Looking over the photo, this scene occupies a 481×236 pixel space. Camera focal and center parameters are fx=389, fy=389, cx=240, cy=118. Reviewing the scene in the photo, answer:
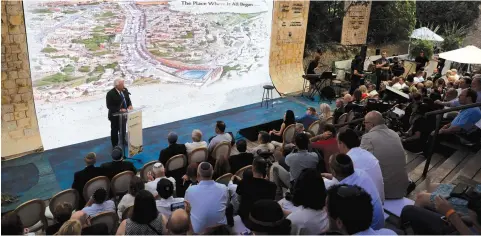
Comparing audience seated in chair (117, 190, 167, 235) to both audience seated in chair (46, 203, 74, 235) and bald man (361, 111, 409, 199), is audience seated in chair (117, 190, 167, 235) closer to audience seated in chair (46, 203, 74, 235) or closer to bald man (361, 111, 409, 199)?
audience seated in chair (46, 203, 74, 235)

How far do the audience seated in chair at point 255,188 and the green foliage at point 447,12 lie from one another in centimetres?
1960

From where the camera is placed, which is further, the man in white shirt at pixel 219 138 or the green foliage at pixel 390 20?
the green foliage at pixel 390 20

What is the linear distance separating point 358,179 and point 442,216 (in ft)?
2.37

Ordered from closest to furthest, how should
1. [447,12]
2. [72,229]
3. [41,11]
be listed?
[72,229]
[41,11]
[447,12]

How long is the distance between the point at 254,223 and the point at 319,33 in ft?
43.9

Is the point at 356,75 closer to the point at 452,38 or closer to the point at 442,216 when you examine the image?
the point at 442,216

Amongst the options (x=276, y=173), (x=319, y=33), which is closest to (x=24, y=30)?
(x=276, y=173)

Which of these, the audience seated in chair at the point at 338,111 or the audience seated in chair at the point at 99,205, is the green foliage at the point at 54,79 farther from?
the audience seated in chair at the point at 338,111

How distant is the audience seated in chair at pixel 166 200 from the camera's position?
3.75 metres

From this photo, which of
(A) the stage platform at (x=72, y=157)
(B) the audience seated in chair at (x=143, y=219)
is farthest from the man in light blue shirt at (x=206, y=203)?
(A) the stage platform at (x=72, y=157)

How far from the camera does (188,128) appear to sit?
8727 millimetres

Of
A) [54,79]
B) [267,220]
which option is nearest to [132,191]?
[267,220]

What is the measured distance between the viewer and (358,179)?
3.19 meters

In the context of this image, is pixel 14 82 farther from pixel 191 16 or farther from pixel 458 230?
pixel 458 230
